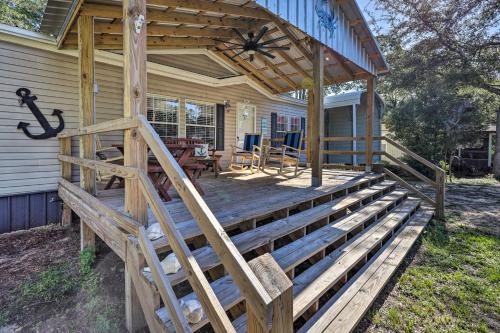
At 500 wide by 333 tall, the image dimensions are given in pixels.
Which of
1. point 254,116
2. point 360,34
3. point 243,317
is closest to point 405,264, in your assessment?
point 243,317

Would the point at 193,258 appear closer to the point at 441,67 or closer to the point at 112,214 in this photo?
the point at 112,214

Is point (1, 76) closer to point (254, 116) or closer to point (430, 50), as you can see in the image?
point (254, 116)

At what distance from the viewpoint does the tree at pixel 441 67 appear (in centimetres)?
950

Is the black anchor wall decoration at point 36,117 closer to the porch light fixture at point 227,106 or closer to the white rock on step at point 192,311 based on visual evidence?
the porch light fixture at point 227,106

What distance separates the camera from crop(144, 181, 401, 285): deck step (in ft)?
6.34

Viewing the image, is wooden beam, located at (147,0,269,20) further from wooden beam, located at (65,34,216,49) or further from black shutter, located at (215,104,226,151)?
black shutter, located at (215,104,226,151)

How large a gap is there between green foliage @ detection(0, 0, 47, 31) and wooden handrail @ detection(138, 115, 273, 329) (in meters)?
13.7

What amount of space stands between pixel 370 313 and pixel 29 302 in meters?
3.18

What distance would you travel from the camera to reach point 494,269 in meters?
3.22

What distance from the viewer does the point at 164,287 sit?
1549 mm

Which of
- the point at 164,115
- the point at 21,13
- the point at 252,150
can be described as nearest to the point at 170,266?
the point at 252,150

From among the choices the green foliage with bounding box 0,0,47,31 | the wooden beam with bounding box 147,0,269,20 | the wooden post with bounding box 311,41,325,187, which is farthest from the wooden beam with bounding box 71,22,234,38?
the green foliage with bounding box 0,0,47,31

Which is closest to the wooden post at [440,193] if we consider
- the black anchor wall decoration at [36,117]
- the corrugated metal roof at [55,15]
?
the corrugated metal roof at [55,15]

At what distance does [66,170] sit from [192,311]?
13.3ft
